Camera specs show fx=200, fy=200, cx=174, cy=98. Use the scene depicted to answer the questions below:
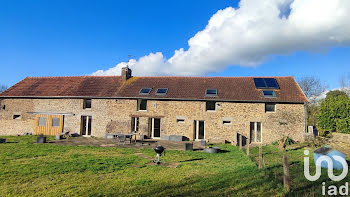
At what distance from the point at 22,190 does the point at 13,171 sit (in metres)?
2.53

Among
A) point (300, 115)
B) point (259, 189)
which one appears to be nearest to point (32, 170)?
point (259, 189)

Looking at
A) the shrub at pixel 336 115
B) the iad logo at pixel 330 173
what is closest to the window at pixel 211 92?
the shrub at pixel 336 115

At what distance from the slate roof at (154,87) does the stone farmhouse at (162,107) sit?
8 centimetres

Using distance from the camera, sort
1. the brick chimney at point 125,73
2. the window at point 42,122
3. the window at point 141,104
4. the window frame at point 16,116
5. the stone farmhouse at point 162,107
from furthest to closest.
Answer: the brick chimney at point 125,73 → the window frame at point 16,116 → the window at point 42,122 → the window at point 141,104 → the stone farmhouse at point 162,107

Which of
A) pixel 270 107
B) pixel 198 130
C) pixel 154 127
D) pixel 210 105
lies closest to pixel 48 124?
pixel 154 127

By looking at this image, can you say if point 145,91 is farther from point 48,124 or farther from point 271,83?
point 271,83

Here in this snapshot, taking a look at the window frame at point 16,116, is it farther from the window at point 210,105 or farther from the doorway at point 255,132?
the doorway at point 255,132

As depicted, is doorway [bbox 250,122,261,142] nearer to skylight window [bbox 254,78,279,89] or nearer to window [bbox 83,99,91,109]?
skylight window [bbox 254,78,279,89]

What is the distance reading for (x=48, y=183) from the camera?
6383 millimetres

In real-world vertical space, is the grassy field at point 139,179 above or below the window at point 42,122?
below

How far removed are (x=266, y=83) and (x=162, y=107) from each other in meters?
10.3

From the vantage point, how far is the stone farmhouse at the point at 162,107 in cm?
1736

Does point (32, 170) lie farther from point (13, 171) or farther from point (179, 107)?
point (179, 107)

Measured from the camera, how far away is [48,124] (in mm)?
20266
